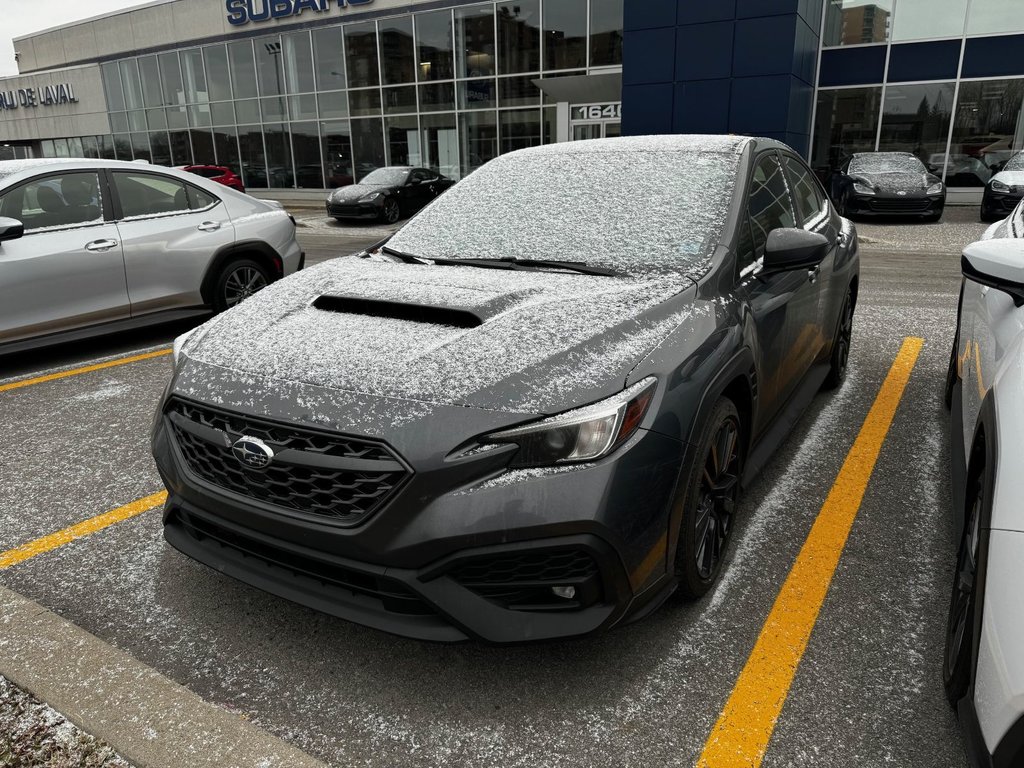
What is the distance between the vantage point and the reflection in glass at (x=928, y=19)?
18.6m

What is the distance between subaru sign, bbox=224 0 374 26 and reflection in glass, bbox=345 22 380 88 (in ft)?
2.69

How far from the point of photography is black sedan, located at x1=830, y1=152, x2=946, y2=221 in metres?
14.9

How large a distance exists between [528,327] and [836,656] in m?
1.44

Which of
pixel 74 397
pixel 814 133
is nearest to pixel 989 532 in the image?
pixel 74 397

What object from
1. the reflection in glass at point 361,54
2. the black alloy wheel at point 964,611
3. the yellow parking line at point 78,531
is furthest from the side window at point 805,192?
the reflection in glass at point 361,54

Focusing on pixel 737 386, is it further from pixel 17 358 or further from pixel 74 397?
pixel 17 358

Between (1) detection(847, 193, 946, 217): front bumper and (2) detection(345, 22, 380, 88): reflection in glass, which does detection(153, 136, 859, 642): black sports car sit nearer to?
(1) detection(847, 193, 946, 217): front bumper

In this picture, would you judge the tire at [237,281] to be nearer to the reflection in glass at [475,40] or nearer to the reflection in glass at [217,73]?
the reflection in glass at [475,40]

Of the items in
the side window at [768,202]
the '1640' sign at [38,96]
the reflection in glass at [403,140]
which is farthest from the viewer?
the '1640' sign at [38,96]

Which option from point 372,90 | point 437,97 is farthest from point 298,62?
point 437,97

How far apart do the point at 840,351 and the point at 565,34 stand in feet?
67.7

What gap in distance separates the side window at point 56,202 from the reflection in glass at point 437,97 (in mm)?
20636

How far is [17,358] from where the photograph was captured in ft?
19.6

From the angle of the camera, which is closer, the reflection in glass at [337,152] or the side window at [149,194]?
the side window at [149,194]
